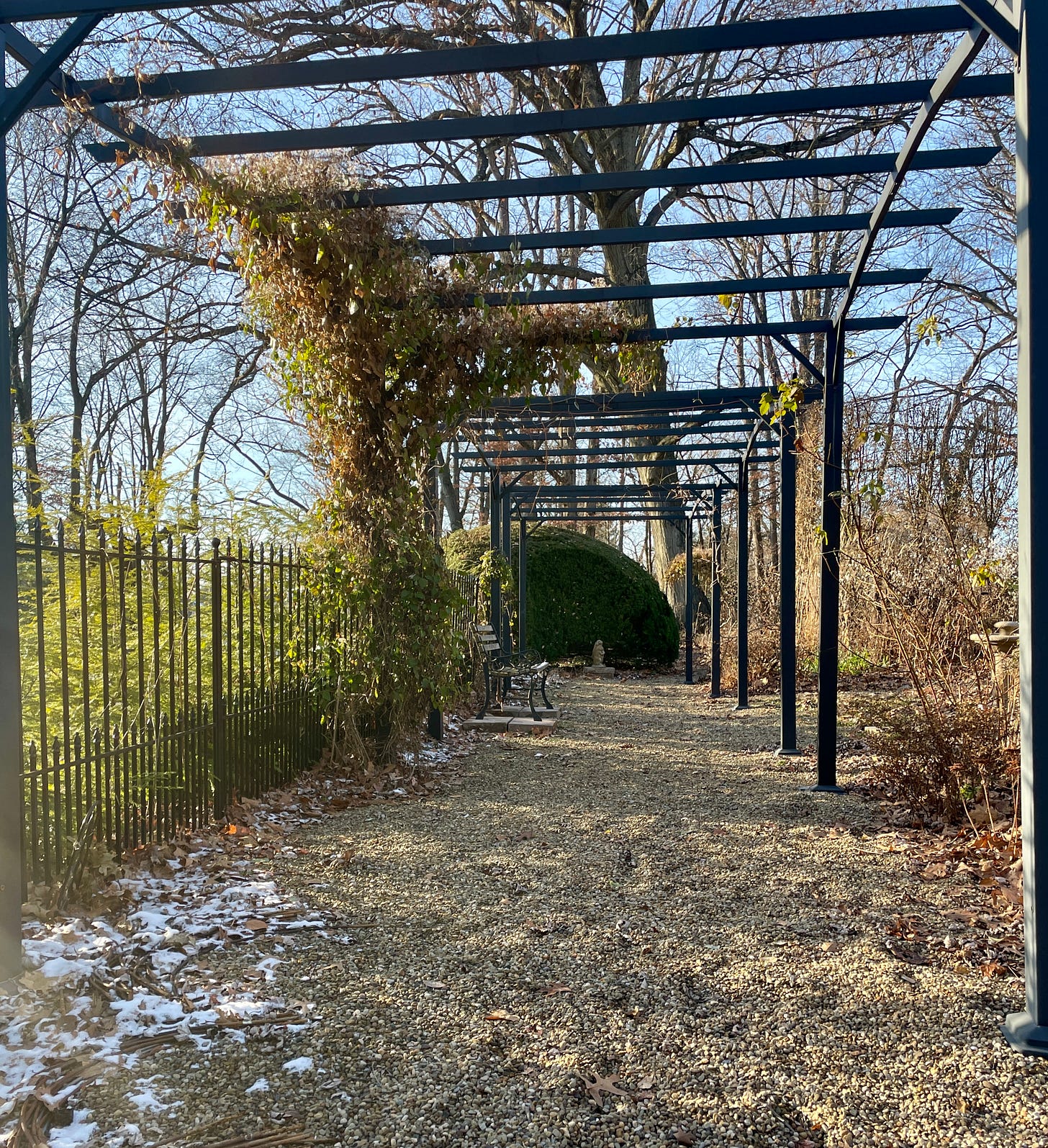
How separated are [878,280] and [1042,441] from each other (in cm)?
331

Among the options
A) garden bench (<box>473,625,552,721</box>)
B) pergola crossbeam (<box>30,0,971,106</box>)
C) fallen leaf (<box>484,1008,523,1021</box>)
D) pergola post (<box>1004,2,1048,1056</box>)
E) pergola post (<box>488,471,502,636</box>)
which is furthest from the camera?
pergola post (<box>488,471,502,636</box>)

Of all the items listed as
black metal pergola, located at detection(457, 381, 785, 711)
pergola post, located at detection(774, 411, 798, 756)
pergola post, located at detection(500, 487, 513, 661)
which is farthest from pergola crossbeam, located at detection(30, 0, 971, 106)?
pergola post, located at detection(500, 487, 513, 661)

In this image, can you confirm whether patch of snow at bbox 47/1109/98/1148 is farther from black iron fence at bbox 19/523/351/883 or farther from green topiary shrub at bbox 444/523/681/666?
green topiary shrub at bbox 444/523/681/666

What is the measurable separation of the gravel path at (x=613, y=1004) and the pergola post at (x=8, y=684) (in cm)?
77

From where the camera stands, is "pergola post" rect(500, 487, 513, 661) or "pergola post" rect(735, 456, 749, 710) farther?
"pergola post" rect(500, 487, 513, 661)

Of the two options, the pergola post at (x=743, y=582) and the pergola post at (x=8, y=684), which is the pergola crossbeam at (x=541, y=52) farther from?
the pergola post at (x=743, y=582)

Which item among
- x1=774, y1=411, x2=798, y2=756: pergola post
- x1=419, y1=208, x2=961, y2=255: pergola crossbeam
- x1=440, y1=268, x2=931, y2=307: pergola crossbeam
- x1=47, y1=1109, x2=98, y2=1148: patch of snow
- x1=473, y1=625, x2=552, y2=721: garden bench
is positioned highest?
x1=419, y1=208, x2=961, y2=255: pergola crossbeam

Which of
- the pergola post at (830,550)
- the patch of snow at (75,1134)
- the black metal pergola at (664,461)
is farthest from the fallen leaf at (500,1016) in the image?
the black metal pergola at (664,461)

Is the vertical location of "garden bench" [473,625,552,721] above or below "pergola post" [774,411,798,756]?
below

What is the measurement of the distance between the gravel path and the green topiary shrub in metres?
9.88

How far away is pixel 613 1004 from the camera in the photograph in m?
2.96

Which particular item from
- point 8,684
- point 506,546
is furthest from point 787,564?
point 8,684

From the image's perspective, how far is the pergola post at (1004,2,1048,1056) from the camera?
2545mm

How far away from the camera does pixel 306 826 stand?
531 cm
